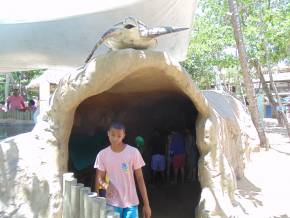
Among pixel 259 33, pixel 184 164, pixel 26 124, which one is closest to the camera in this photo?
pixel 184 164

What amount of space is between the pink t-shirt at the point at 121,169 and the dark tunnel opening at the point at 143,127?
2.07 m

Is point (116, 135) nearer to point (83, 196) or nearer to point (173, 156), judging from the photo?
point (83, 196)

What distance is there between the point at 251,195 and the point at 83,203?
4263mm

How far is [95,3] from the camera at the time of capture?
833cm

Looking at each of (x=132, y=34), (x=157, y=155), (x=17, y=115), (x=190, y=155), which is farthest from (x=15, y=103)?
(x=132, y=34)

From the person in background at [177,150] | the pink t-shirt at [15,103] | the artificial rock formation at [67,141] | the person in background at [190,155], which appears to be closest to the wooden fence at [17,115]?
the pink t-shirt at [15,103]

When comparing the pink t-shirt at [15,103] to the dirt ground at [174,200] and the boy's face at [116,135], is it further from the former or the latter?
the boy's face at [116,135]

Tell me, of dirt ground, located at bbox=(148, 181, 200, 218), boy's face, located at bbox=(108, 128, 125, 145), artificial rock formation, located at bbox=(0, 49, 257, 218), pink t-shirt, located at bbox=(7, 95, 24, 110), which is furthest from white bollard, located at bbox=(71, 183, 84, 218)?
pink t-shirt, located at bbox=(7, 95, 24, 110)

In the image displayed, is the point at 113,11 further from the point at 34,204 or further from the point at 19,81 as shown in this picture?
the point at 19,81

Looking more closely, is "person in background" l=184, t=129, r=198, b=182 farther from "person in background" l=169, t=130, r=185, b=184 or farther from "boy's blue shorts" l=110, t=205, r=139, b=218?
"boy's blue shorts" l=110, t=205, r=139, b=218

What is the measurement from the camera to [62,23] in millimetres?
8375

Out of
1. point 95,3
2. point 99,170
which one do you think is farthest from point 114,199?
point 95,3

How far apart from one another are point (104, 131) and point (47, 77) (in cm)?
1097

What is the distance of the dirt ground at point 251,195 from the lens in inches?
239
